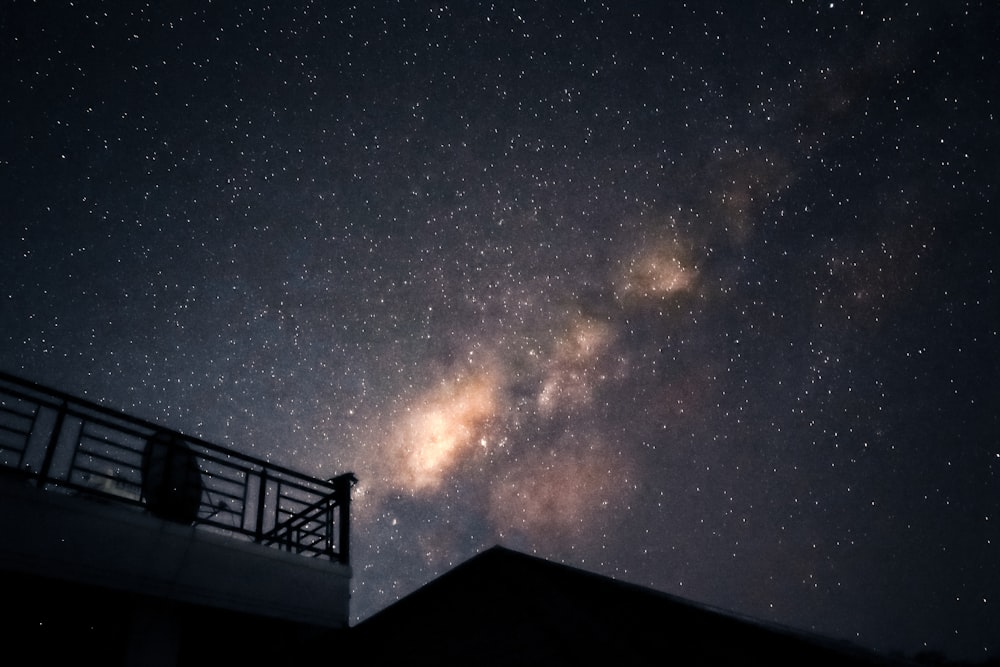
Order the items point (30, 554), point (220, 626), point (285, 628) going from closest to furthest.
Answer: point (30, 554), point (220, 626), point (285, 628)

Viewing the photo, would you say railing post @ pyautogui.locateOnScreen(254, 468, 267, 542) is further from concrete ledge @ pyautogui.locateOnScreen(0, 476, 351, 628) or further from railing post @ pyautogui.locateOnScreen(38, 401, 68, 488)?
railing post @ pyautogui.locateOnScreen(38, 401, 68, 488)

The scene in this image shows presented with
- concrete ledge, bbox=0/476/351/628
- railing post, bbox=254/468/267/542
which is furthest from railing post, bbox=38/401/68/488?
railing post, bbox=254/468/267/542

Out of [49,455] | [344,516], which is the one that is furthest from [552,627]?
[49,455]

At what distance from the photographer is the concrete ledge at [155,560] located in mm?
6973

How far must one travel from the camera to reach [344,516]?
34.6 feet

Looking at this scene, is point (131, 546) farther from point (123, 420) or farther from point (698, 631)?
point (698, 631)

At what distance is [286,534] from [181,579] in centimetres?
275

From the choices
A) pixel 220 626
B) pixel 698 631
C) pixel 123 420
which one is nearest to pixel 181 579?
pixel 220 626

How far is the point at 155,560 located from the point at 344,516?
3.07 meters

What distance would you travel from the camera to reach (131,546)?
25.5 feet

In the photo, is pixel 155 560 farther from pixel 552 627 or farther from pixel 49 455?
pixel 552 627

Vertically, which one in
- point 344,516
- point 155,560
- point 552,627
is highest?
point 344,516

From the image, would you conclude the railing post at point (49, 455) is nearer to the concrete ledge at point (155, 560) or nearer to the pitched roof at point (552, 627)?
the concrete ledge at point (155, 560)

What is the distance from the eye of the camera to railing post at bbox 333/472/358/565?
34.5 feet
